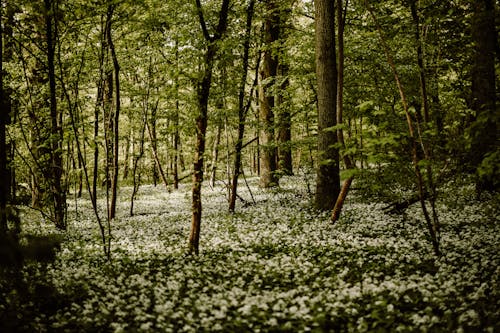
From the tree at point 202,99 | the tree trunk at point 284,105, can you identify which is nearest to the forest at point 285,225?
the tree at point 202,99

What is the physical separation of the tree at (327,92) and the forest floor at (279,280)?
1.18 m

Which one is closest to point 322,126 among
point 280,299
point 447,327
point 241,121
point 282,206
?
point 241,121

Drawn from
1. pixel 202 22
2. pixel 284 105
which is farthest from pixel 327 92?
pixel 284 105

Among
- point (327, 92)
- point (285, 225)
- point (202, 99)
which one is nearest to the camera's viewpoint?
point (202, 99)

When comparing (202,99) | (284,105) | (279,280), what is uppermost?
(284,105)

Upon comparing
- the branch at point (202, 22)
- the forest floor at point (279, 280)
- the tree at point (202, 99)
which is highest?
the branch at point (202, 22)

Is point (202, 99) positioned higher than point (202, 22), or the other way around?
point (202, 22)

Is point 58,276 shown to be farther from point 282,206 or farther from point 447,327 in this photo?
point 282,206

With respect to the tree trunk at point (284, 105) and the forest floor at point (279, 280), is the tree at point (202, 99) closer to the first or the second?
the forest floor at point (279, 280)

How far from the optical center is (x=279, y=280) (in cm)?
651

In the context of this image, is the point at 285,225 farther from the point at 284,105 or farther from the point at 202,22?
the point at 284,105

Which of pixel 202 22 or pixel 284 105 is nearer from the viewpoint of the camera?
pixel 202 22

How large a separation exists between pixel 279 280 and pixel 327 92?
649 cm

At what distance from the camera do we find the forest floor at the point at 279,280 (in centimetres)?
486
